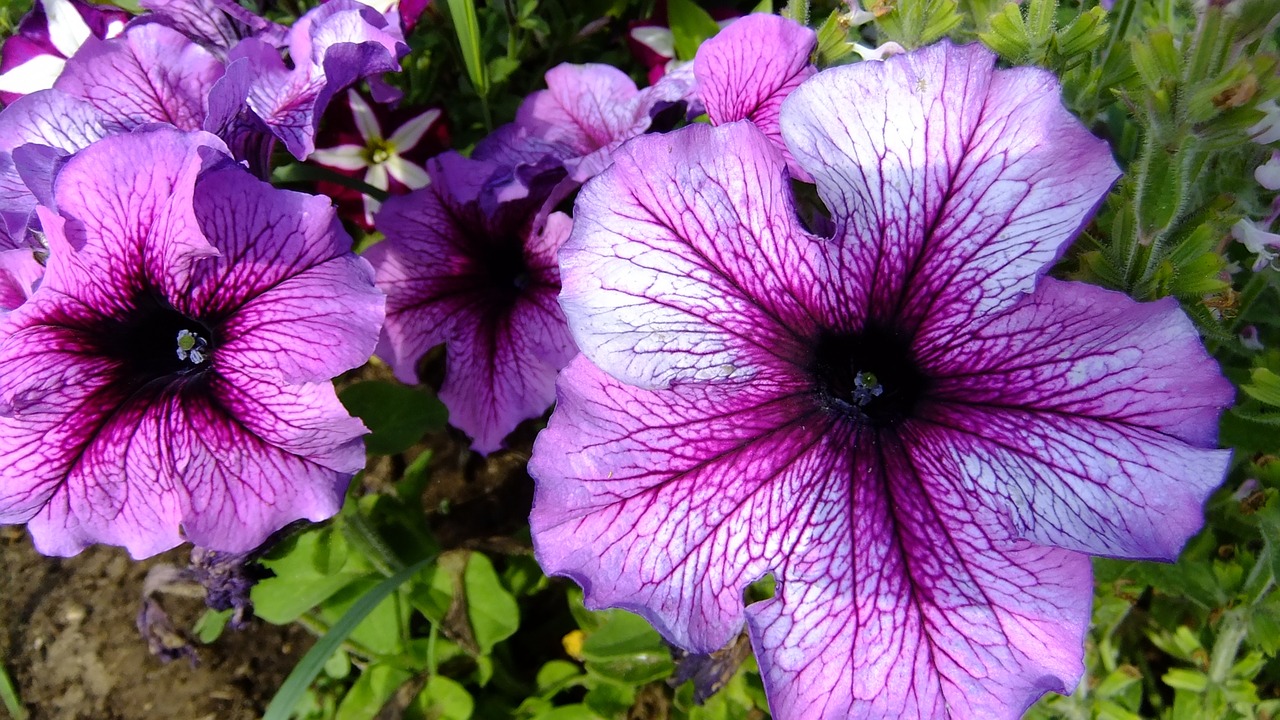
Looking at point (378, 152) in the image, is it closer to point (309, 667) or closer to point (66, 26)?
point (66, 26)

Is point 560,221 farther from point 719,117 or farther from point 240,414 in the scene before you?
point 240,414

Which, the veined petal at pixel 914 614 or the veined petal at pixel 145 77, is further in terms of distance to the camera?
the veined petal at pixel 145 77

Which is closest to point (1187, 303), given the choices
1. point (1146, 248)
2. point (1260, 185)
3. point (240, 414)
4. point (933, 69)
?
point (1146, 248)

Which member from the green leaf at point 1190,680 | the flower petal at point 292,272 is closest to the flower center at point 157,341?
the flower petal at point 292,272

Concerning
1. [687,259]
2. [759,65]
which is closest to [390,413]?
[687,259]

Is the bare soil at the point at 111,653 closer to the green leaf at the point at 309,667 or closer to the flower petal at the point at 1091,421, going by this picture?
the green leaf at the point at 309,667

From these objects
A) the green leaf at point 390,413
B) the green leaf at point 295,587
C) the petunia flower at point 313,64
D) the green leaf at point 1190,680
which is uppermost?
the petunia flower at point 313,64
